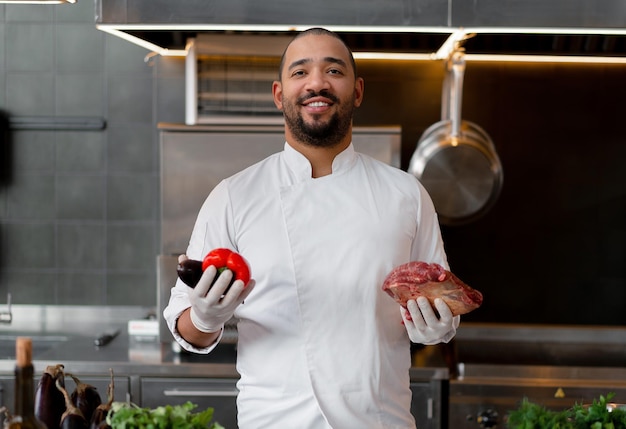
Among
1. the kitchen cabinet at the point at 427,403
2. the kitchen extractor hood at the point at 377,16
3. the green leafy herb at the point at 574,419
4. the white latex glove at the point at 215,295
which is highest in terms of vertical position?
the kitchen extractor hood at the point at 377,16

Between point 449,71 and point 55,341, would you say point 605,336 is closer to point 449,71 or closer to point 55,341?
point 449,71

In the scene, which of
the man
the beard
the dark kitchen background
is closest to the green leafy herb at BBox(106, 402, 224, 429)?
the man

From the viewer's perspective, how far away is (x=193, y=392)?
2.85 meters

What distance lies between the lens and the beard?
6.24 feet

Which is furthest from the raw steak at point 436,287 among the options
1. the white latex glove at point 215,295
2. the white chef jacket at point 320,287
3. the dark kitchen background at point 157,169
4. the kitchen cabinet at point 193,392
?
the dark kitchen background at point 157,169

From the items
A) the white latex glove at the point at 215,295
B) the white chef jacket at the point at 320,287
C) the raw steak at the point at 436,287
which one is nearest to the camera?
the white latex glove at the point at 215,295

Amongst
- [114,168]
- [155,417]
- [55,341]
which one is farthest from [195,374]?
[155,417]

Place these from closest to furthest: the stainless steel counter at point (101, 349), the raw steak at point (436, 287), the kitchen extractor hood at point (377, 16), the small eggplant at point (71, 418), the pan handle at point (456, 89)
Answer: the small eggplant at point (71, 418) < the raw steak at point (436, 287) < the kitchen extractor hood at point (377, 16) < the stainless steel counter at point (101, 349) < the pan handle at point (456, 89)

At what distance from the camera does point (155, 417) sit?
1274 millimetres

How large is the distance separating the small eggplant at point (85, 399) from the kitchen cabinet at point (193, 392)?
1.37 metres

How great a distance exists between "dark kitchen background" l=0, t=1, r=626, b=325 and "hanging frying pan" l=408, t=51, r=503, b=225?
0.23 metres

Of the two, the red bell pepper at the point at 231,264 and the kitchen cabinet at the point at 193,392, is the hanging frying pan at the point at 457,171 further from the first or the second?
the red bell pepper at the point at 231,264

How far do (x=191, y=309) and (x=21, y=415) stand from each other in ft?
2.03

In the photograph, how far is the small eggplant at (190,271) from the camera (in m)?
1.58
